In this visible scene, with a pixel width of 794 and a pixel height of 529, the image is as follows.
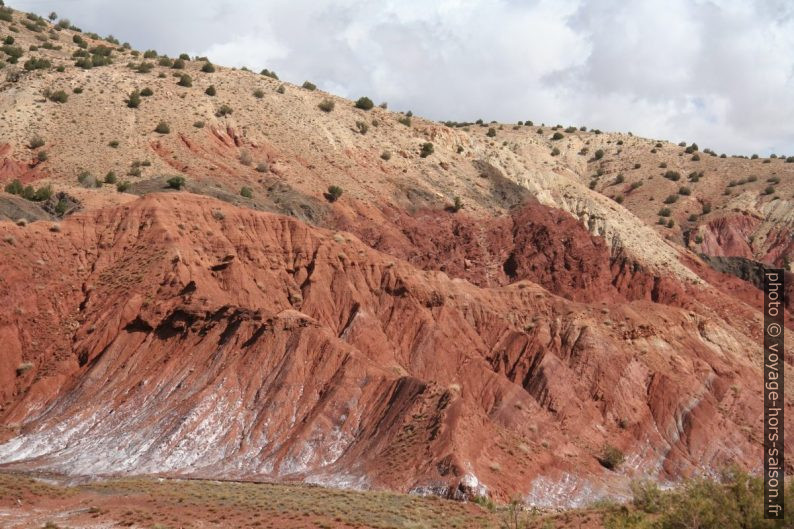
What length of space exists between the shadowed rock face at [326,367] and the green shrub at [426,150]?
844 inches

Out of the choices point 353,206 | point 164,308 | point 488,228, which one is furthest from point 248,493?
point 488,228

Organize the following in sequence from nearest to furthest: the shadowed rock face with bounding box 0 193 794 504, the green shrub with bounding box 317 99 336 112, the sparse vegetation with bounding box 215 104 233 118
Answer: the shadowed rock face with bounding box 0 193 794 504 < the sparse vegetation with bounding box 215 104 233 118 < the green shrub with bounding box 317 99 336 112

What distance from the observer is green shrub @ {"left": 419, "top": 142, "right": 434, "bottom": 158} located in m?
72.4

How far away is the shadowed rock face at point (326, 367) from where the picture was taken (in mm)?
36062

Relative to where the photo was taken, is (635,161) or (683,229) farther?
(635,161)

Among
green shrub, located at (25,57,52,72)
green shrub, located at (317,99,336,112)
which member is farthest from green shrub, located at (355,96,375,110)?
green shrub, located at (25,57,52,72)

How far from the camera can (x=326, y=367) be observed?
133 feet

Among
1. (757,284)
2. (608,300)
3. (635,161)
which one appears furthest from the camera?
(635,161)

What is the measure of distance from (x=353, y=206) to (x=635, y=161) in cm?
5714

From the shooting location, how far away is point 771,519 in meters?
18.9

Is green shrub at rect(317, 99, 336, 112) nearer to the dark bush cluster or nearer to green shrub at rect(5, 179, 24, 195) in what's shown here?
the dark bush cluster

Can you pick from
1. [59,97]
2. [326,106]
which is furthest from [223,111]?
[59,97]

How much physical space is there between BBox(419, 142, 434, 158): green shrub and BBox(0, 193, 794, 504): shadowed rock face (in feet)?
70.3

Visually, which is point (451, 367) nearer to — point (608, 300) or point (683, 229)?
point (608, 300)
